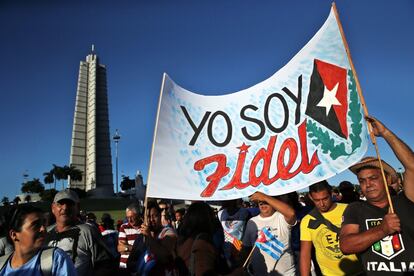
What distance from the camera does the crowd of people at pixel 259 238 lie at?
7.08 feet

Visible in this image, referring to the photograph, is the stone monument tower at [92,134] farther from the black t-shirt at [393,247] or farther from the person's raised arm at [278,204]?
the black t-shirt at [393,247]

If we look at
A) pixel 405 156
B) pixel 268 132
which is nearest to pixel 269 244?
pixel 268 132

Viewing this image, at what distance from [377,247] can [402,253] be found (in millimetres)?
144

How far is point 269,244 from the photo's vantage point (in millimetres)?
3453

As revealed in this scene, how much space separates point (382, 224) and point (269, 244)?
1.53 metres

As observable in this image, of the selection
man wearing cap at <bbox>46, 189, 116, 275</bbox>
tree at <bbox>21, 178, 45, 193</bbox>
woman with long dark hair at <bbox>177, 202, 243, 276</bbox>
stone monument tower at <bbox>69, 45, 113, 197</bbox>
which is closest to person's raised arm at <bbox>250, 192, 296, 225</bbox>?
woman with long dark hair at <bbox>177, 202, 243, 276</bbox>

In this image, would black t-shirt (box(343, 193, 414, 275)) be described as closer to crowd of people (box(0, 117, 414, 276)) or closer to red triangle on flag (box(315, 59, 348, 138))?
crowd of people (box(0, 117, 414, 276))

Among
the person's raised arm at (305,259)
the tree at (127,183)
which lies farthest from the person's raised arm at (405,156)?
the tree at (127,183)

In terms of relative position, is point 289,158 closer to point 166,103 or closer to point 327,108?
point 327,108

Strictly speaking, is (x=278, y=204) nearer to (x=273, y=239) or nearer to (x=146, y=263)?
(x=273, y=239)

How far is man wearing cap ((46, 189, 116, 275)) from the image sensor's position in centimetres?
298

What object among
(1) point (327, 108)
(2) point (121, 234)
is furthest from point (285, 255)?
(2) point (121, 234)

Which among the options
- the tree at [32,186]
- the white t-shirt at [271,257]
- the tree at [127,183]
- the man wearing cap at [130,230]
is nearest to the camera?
the white t-shirt at [271,257]

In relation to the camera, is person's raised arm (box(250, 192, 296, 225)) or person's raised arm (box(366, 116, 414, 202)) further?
person's raised arm (box(250, 192, 296, 225))
